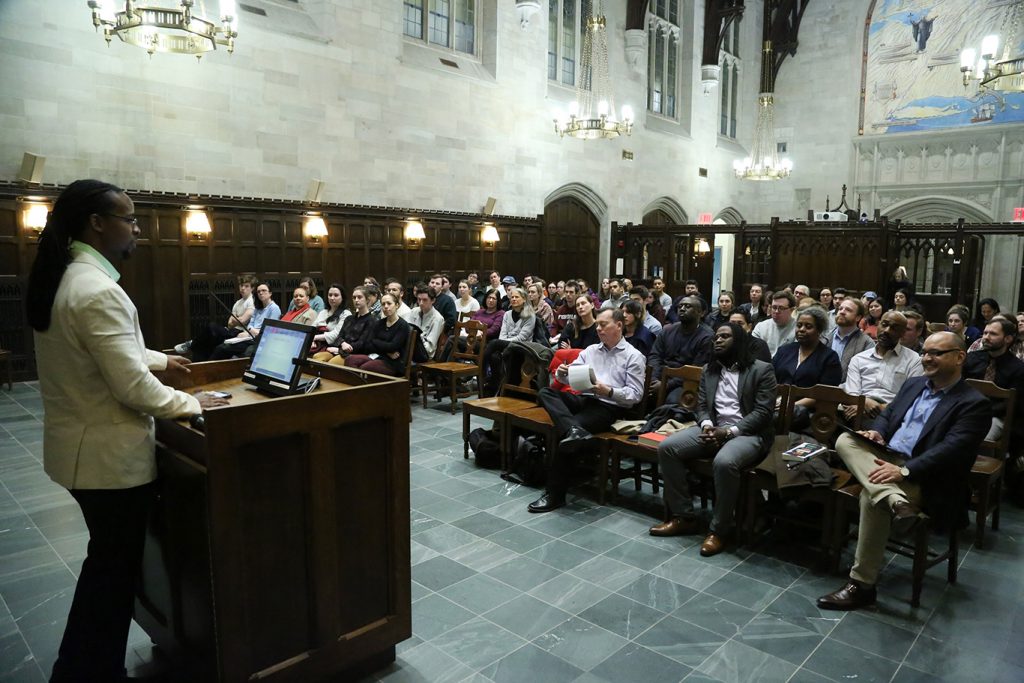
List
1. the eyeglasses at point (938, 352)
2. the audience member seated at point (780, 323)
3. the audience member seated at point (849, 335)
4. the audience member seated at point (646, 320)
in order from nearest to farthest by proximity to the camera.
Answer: the eyeglasses at point (938, 352)
the audience member seated at point (849, 335)
the audience member seated at point (780, 323)
the audience member seated at point (646, 320)

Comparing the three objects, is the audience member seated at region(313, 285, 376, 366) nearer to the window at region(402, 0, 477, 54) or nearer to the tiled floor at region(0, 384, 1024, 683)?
the tiled floor at region(0, 384, 1024, 683)

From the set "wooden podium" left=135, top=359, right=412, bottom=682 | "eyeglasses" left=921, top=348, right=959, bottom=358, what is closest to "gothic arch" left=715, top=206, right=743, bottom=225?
"eyeglasses" left=921, top=348, right=959, bottom=358

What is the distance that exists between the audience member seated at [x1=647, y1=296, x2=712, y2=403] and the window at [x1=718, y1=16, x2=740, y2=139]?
15122 mm

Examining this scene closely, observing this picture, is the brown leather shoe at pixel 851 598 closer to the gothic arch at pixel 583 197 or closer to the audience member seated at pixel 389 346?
the audience member seated at pixel 389 346

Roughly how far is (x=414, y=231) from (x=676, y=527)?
8.44 metres

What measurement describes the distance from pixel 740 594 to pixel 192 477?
255cm

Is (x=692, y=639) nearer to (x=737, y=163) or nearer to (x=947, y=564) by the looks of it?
(x=947, y=564)

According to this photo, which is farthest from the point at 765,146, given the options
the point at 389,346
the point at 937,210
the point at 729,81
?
the point at 389,346

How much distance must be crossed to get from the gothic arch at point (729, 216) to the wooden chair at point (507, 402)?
1506cm

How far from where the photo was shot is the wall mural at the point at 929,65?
15.4m

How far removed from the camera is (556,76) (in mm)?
14242

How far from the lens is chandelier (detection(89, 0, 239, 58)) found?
6.58 metres

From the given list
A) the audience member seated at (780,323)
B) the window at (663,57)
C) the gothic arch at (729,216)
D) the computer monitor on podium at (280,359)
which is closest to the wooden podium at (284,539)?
the computer monitor on podium at (280,359)

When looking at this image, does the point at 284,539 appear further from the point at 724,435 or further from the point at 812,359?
the point at 812,359
